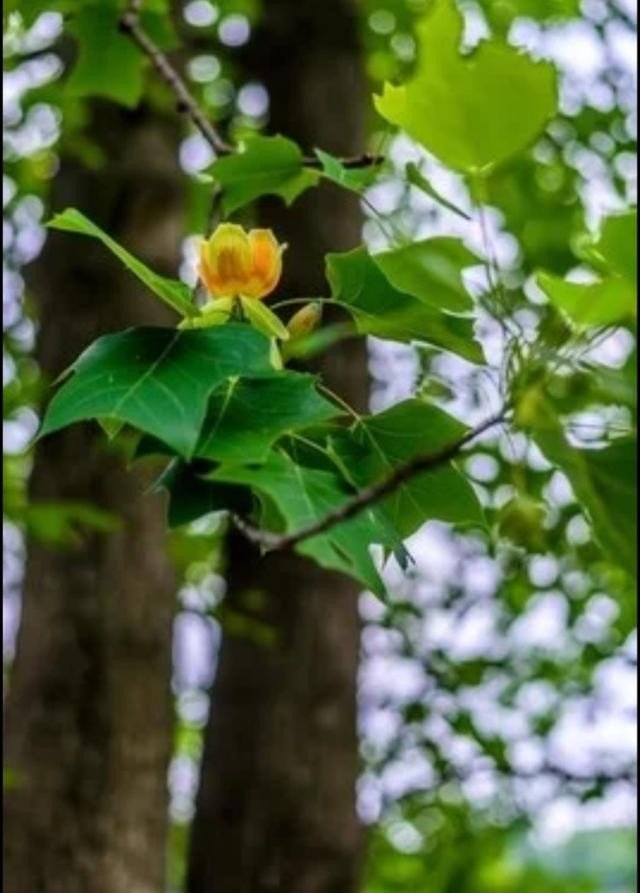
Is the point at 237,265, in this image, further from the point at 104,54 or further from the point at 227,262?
the point at 104,54

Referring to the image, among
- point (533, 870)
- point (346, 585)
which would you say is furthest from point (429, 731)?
point (346, 585)

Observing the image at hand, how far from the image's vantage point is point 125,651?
6.39 ft

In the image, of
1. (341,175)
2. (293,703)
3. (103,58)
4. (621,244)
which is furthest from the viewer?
(293,703)

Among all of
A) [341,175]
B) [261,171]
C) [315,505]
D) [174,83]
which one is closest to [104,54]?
[174,83]

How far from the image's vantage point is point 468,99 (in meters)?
0.52

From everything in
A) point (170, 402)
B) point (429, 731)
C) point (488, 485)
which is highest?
point (488, 485)

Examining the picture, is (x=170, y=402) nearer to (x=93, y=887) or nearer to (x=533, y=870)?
(x=93, y=887)

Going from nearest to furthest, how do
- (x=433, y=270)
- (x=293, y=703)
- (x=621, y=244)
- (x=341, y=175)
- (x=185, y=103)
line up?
(x=621, y=244)
(x=433, y=270)
(x=341, y=175)
(x=185, y=103)
(x=293, y=703)

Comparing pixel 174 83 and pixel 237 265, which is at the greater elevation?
pixel 174 83

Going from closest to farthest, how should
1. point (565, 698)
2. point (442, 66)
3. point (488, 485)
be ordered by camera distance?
point (442, 66)
point (488, 485)
point (565, 698)

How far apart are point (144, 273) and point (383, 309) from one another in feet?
0.36

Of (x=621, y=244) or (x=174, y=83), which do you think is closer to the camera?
(x=621, y=244)

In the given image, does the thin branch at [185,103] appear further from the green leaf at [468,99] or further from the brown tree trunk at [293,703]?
the brown tree trunk at [293,703]

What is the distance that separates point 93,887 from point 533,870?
34.0 inches
